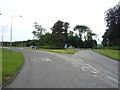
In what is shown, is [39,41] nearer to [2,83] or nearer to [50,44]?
[50,44]

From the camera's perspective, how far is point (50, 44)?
76.8 m

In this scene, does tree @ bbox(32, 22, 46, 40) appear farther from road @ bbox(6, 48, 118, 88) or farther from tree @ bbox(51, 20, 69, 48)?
road @ bbox(6, 48, 118, 88)

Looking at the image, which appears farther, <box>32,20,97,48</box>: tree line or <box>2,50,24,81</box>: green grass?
<box>32,20,97,48</box>: tree line

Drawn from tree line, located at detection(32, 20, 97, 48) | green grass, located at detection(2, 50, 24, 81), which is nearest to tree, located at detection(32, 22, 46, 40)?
tree line, located at detection(32, 20, 97, 48)

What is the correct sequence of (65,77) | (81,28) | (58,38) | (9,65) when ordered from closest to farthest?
(65,77)
(9,65)
(58,38)
(81,28)

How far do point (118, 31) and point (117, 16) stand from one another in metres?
3.72

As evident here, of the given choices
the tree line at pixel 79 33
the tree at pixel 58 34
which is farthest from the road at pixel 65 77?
the tree at pixel 58 34

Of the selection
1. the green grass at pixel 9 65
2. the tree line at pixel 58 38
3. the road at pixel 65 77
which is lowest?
the road at pixel 65 77

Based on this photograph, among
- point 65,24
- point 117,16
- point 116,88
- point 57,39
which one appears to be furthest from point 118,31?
point 65,24

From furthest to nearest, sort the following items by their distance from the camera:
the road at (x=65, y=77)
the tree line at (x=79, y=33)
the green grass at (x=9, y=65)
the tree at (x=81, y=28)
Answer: the tree at (x=81, y=28)
the tree line at (x=79, y=33)
the green grass at (x=9, y=65)
the road at (x=65, y=77)

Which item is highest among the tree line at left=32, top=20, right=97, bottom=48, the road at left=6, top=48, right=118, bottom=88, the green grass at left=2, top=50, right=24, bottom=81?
the tree line at left=32, top=20, right=97, bottom=48

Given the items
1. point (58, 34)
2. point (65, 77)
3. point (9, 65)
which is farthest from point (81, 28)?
point (65, 77)

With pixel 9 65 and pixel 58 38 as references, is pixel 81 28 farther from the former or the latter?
pixel 9 65

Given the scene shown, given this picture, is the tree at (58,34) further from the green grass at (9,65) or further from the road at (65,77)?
the road at (65,77)
